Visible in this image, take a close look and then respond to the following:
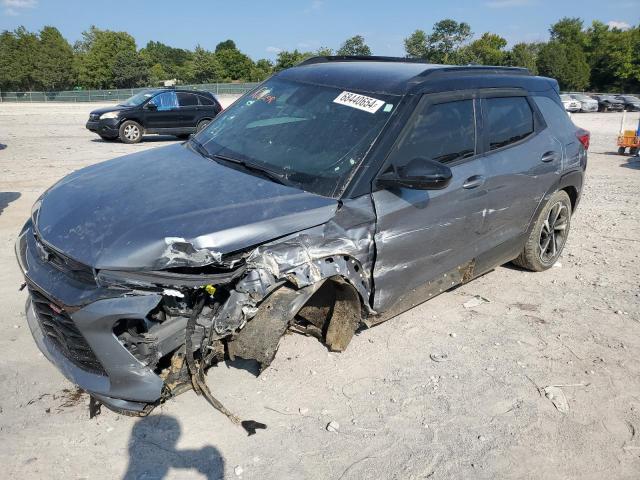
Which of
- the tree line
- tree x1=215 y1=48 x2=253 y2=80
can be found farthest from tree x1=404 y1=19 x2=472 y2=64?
tree x1=215 y1=48 x2=253 y2=80

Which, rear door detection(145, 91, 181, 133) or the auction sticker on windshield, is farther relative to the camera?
rear door detection(145, 91, 181, 133)

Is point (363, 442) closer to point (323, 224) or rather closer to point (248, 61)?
point (323, 224)

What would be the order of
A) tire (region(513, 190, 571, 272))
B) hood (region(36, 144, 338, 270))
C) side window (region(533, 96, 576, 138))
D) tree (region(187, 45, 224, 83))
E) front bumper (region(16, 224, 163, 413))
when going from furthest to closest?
tree (region(187, 45, 224, 83)) → tire (region(513, 190, 571, 272)) → side window (region(533, 96, 576, 138)) → hood (region(36, 144, 338, 270)) → front bumper (region(16, 224, 163, 413))

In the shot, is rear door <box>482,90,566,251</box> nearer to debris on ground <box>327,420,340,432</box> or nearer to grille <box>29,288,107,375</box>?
debris on ground <box>327,420,340,432</box>

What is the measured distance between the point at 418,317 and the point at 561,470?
174 centimetres

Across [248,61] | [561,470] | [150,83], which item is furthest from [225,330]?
[248,61]

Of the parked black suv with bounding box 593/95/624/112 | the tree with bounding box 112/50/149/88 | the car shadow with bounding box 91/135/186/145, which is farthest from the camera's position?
the tree with bounding box 112/50/149/88

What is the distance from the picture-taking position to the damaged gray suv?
2666 mm

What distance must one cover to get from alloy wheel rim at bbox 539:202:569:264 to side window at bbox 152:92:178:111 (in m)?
13.0

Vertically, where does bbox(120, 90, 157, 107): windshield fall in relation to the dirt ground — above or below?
above

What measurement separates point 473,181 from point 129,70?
77.7m

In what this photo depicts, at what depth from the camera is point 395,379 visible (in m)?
3.53

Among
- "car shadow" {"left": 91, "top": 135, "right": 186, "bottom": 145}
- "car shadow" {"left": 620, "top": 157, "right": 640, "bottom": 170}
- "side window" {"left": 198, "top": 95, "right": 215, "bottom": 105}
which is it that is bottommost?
"car shadow" {"left": 620, "top": 157, "right": 640, "bottom": 170}

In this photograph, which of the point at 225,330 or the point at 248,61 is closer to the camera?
the point at 225,330
